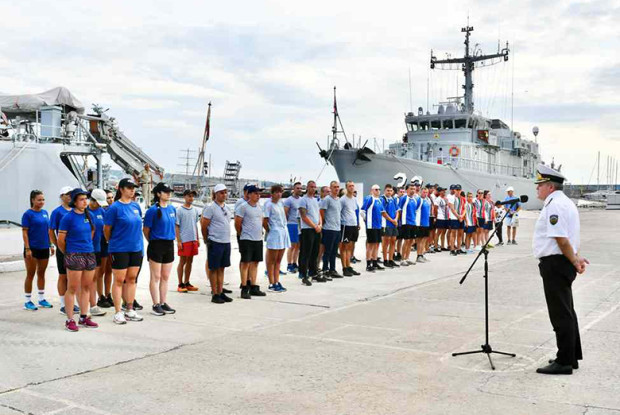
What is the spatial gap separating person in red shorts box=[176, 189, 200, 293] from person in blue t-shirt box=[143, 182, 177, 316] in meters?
1.75

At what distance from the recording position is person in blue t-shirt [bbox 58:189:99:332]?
693 centimetres

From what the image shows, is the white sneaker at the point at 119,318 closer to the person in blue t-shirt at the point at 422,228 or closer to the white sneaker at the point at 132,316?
the white sneaker at the point at 132,316

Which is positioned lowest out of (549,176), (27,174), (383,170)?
(549,176)

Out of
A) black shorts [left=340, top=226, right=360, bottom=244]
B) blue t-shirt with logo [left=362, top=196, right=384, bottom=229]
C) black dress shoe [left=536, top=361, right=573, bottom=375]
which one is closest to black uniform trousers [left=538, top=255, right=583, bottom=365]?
black dress shoe [left=536, top=361, right=573, bottom=375]

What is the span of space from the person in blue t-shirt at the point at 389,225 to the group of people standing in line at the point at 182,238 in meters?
0.02

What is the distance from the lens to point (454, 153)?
37.1 meters

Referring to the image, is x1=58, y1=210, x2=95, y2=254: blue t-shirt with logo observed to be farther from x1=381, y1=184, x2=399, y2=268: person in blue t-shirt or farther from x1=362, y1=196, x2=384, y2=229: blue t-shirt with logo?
x1=381, y1=184, x2=399, y2=268: person in blue t-shirt

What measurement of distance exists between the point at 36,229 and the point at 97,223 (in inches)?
42.7

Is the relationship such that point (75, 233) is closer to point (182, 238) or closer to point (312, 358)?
point (182, 238)

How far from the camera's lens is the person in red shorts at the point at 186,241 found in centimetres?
973

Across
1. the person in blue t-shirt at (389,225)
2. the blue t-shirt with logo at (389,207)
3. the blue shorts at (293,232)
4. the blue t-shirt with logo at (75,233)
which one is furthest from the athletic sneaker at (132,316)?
the blue t-shirt with logo at (389,207)

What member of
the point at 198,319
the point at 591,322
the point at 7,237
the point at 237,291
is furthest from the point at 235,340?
the point at 7,237

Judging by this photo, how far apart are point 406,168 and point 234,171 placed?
72.5 ft

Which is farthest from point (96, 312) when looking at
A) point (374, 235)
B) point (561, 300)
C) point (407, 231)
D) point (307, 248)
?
point (407, 231)
